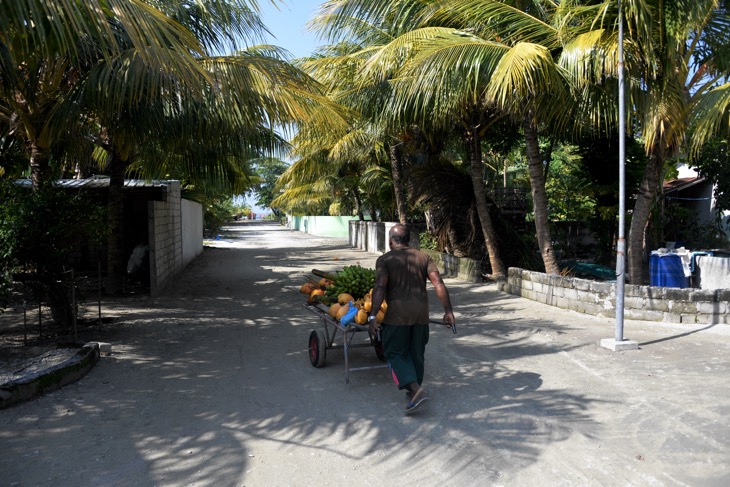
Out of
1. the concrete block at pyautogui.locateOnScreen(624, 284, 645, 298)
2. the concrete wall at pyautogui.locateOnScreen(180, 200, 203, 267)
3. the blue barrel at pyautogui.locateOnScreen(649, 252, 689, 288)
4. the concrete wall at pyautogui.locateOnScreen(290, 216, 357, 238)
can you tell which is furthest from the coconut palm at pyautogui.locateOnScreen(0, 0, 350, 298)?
the concrete wall at pyautogui.locateOnScreen(290, 216, 357, 238)

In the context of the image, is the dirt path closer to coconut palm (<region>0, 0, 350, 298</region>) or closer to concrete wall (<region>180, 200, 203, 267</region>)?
coconut palm (<region>0, 0, 350, 298</region>)

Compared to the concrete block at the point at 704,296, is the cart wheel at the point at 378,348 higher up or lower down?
lower down

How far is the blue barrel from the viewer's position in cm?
1010

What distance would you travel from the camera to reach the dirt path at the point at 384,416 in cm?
378

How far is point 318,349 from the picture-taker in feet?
20.3

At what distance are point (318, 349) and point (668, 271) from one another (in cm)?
728

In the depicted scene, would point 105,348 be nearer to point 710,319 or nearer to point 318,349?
point 318,349

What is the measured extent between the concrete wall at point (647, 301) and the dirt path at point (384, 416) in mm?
341

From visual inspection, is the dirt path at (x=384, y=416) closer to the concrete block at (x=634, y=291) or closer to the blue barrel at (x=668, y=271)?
the concrete block at (x=634, y=291)

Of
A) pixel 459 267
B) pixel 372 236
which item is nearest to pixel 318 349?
pixel 459 267

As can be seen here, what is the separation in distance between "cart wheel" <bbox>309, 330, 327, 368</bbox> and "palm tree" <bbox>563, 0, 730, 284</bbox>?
5409mm

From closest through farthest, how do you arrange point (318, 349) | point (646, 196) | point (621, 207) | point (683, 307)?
1. point (318, 349)
2. point (621, 207)
3. point (683, 307)
4. point (646, 196)

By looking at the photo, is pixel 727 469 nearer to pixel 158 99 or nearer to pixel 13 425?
pixel 13 425

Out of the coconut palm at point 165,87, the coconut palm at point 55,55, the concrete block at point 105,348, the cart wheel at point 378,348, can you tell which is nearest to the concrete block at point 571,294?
the cart wheel at point 378,348
